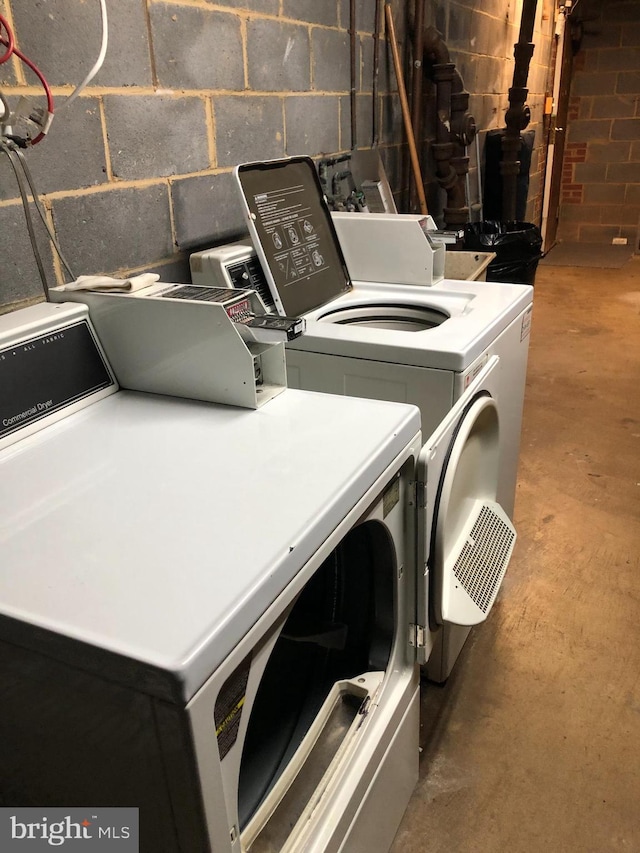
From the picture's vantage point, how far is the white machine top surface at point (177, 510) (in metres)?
0.67

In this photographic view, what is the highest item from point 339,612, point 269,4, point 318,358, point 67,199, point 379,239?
point 269,4

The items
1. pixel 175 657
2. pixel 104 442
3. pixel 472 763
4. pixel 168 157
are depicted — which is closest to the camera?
pixel 175 657

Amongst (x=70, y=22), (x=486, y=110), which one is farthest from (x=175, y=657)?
(x=486, y=110)

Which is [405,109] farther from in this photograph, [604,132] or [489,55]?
[604,132]

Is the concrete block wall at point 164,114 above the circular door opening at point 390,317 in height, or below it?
above

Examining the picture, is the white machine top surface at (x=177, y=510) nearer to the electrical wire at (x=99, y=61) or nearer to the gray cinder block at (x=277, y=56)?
the electrical wire at (x=99, y=61)

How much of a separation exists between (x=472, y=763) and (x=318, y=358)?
100 cm

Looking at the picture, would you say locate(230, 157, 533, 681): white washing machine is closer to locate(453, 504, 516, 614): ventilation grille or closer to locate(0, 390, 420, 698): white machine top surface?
locate(453, 504, 516, 614): ventilation grille

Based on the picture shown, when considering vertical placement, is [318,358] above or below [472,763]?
above

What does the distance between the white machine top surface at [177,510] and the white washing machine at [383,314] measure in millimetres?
383

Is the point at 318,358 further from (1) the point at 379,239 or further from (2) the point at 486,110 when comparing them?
(2) the point at 486,110

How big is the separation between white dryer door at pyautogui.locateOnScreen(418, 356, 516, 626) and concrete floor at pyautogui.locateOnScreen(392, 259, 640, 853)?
0.35 m

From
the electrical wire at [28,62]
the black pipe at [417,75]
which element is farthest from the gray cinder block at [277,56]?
the black pipe at [417,75]

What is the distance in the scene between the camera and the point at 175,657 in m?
0.62
